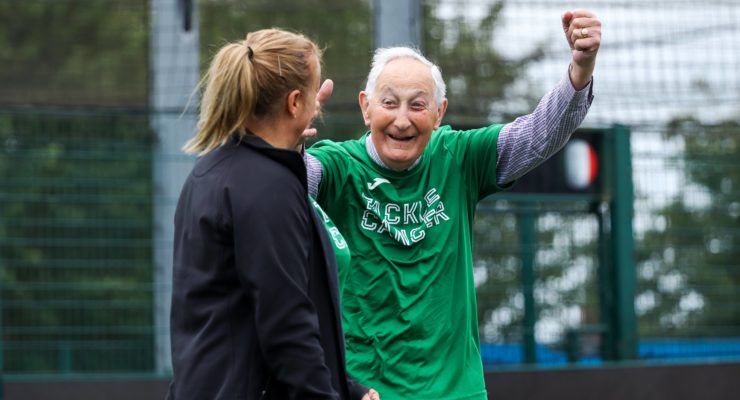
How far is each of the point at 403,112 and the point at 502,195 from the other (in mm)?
4192

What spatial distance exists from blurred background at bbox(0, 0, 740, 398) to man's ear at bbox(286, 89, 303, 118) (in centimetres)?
427

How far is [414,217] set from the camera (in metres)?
4.01

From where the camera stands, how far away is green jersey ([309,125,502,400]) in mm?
3930

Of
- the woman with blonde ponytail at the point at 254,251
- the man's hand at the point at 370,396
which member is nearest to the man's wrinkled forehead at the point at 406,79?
the woman with blonde ponytail at the point at 254,251

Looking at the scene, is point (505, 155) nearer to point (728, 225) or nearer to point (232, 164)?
point (232, 164)

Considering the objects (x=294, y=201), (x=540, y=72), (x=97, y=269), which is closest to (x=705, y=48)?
(x=540, y=72)

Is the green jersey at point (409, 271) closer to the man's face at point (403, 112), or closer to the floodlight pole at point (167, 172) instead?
the man's face at point (403, 112)

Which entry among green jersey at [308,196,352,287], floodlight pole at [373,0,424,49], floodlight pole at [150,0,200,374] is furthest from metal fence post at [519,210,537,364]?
green jersey at [308,196,352,287]

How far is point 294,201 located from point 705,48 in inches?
238

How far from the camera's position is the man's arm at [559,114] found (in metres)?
3.66

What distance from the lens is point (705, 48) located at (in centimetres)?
838

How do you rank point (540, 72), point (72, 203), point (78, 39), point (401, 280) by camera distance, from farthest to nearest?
point (78, 39)
point (540, 72)
point (72, 203)
point (401, 280)

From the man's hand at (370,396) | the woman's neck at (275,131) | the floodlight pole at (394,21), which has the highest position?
the floodlight pole at (394,21)

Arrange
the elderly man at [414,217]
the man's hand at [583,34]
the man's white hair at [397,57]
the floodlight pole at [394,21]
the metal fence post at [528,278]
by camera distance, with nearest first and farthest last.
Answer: the man's hand at [583,34] < the elderly man at [414,217] < the man's white hair at [397,57] < the floodlight pole at [394,21] < the metal fence post at [528,278]
